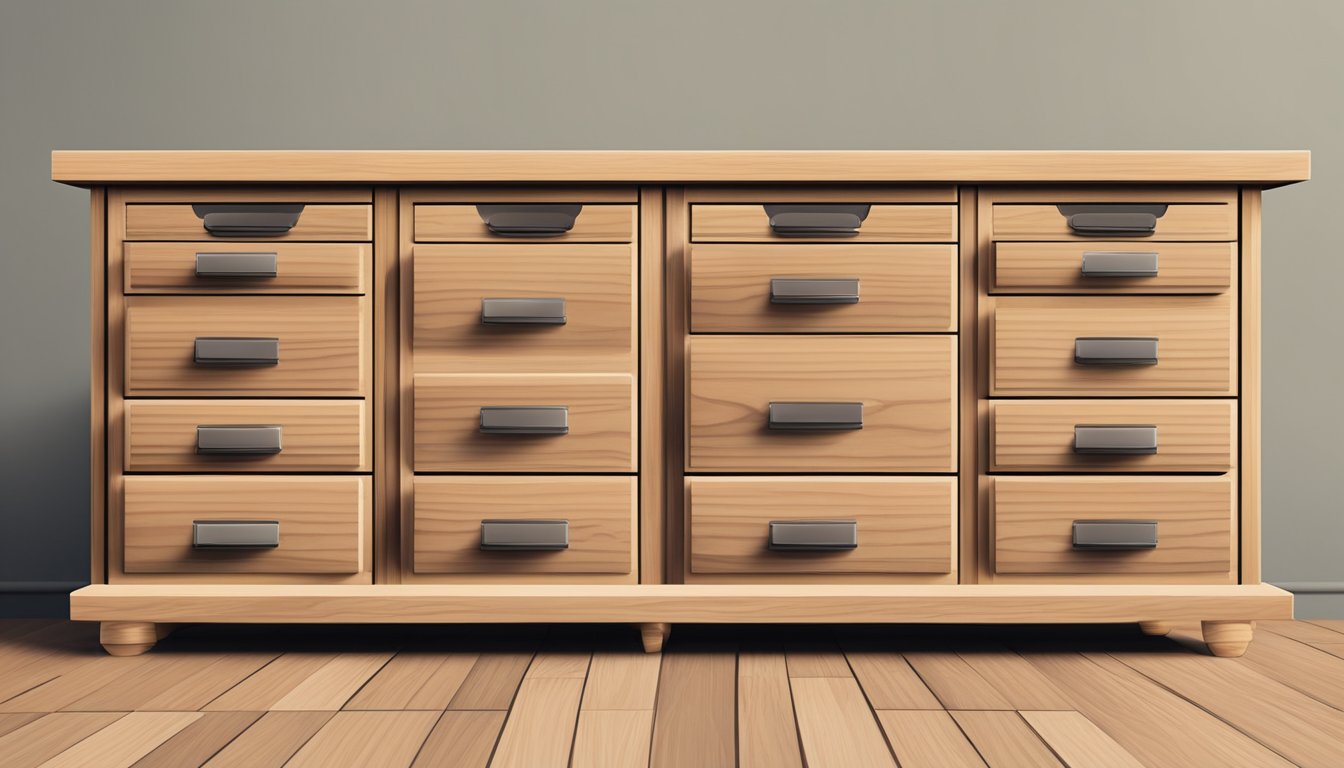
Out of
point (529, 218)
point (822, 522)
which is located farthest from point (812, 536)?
point (529, 218)

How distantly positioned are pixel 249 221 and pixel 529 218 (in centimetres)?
42

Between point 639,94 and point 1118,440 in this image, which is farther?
point 639,94

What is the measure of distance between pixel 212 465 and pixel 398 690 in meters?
0.45

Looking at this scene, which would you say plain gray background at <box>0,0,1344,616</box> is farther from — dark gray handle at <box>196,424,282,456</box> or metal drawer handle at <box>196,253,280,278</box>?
dark gray handle at <box>196,424,282,456</box>

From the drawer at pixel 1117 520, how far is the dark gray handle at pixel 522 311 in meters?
0.71

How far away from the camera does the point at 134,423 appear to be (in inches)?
51.8

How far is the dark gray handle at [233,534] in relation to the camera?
4.28 feet

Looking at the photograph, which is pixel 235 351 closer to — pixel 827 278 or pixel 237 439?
pixel 237 439

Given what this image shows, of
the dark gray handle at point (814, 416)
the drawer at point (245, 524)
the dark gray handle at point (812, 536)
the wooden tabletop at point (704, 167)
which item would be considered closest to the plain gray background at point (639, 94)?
the wooden tabletop at point (704, 167)

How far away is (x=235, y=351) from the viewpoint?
1315mm

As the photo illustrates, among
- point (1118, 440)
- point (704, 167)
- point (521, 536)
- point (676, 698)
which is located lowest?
point (676, 698)

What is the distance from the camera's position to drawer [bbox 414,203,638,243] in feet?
4.39

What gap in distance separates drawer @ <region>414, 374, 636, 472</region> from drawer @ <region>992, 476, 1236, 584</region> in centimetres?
58

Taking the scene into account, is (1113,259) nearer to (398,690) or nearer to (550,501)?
(550,501)
